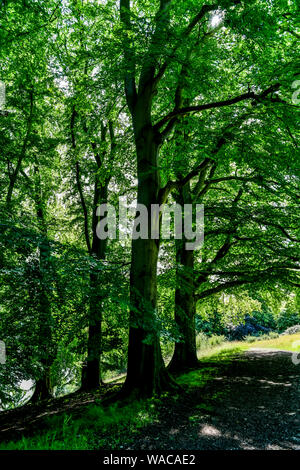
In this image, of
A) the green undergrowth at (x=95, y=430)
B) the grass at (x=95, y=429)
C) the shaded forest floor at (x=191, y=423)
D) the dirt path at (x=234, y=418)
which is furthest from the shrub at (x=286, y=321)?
the green undergrowth at (x=95, y=430)

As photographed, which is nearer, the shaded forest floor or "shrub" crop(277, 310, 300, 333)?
the shaded forest floor

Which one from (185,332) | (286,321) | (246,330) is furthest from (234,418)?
(286,321)

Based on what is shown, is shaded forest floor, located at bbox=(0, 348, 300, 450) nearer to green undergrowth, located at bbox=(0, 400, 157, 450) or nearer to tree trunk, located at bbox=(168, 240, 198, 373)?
green undergrowth, located at bbox=(0, 400, 157, 450)

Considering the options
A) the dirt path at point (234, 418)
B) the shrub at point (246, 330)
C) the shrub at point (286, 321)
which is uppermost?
the dirt path at point (234, 418)

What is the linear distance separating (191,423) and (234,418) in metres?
0.88

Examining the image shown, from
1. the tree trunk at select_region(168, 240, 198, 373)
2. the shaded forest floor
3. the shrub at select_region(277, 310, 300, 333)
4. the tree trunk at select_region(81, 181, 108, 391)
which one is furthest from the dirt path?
the shrub at select_region(277, 310, 300, 333)

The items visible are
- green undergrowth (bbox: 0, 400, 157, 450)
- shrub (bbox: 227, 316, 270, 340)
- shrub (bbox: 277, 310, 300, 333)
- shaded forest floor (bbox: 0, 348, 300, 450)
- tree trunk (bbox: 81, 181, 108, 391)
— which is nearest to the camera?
green undergrowth (bbox: 0, 400, 157, 450)

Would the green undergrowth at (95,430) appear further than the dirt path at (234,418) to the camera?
No

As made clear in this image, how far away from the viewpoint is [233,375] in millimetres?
9547

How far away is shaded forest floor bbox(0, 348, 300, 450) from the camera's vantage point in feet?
13.7

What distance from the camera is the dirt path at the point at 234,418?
4.21 m

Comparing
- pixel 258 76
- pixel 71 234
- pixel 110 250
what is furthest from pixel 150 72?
pixel 71 234

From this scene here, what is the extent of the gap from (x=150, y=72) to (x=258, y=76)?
9.87 ft

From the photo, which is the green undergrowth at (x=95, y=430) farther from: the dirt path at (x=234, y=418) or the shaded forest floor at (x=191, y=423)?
the dirt path at (x=234, y=418)
